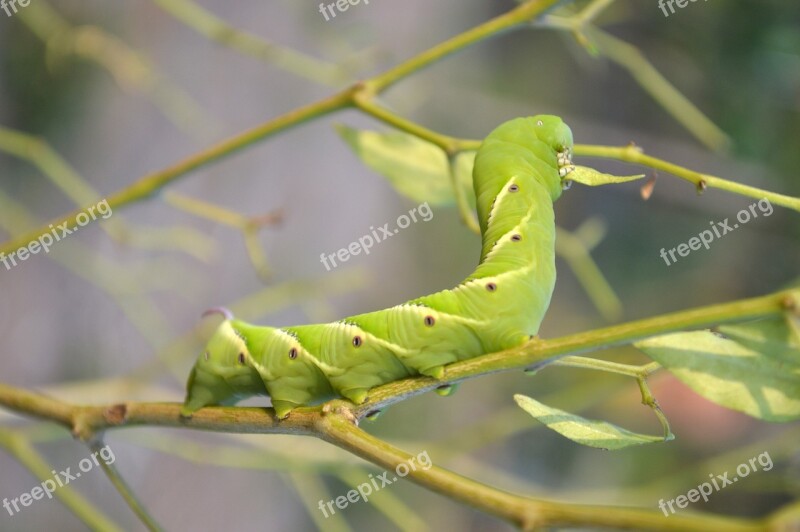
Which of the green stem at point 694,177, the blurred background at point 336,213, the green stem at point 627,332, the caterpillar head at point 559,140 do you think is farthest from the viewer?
the blurred background at point 336,213

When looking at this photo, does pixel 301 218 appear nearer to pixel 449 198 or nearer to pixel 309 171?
pixel 309 171

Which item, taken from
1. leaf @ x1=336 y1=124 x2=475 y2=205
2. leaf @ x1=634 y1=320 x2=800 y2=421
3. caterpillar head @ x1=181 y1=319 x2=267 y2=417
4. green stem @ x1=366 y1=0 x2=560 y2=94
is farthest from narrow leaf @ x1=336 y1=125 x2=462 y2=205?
leaf @ x1=634 y1=320 x2=800 y2=421

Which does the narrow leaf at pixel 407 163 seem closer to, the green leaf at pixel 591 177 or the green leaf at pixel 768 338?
the green leaf at pixel 591 177

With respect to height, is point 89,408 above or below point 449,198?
below

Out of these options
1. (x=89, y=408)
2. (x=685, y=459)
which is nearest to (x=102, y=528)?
(x=89, y=408)

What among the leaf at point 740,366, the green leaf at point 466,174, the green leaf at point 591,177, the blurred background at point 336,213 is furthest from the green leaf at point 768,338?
the blurred background at point 336,213

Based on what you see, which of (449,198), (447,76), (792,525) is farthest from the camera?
(447,76)

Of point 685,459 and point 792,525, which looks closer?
point 792,525

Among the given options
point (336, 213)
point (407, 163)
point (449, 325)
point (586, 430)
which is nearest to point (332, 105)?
point (407, 163)
